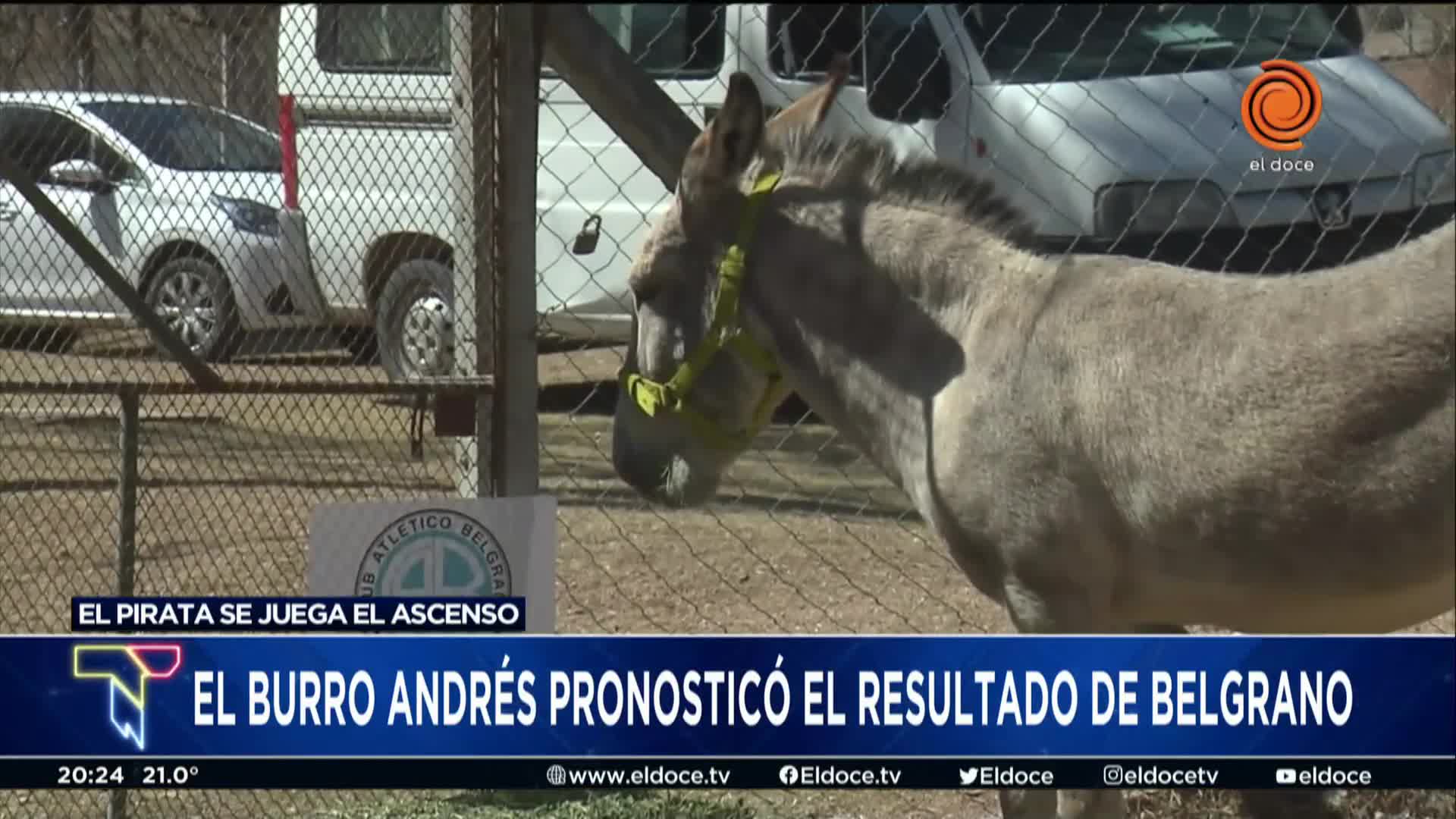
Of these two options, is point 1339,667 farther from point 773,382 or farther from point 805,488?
point 805,488

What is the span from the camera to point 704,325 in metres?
4.43

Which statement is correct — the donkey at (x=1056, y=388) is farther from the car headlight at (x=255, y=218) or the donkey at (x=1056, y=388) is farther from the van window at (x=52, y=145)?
the van window at (x=52, y=145)

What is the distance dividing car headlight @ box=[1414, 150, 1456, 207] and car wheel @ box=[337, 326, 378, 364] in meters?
5.26

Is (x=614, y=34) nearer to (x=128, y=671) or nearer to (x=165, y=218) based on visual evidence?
(x=165, y=218)

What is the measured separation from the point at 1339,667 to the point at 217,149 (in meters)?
8.69

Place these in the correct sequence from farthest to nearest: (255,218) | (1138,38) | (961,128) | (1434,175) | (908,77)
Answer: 1. (255,218)
2. (908,77)
3. (961,128)
4. (1138,38)
5. (1434,175)

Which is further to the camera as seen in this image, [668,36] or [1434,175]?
[668,36]

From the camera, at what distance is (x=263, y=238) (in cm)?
1088

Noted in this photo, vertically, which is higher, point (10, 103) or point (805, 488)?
point (10, 103)

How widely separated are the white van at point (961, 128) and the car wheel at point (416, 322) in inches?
0.9

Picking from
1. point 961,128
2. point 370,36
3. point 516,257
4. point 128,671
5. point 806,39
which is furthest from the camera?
point 370,36

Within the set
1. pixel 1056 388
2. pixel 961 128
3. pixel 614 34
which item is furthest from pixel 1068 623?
pixel 614 34

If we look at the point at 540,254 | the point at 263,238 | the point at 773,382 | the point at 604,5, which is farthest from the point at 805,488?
the point at 773,382

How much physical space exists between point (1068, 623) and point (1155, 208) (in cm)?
452
